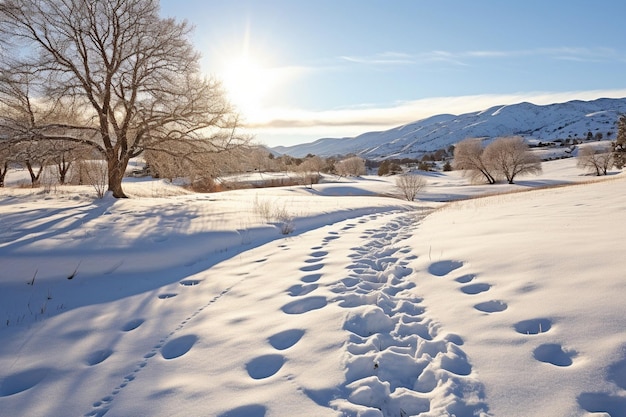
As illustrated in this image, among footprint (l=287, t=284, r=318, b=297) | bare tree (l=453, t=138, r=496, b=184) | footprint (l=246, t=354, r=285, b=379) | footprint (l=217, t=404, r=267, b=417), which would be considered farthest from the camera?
bare tree (l=453, t=138, r=496, b=184)

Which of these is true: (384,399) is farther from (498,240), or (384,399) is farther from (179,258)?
(179,258)

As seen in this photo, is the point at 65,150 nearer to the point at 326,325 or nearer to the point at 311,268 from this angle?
the point at 311,268

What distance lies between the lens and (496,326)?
115 inches

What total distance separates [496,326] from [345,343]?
51.5 inches

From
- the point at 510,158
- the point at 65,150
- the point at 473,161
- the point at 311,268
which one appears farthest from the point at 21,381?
the point at 473,161

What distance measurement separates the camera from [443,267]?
193 inches

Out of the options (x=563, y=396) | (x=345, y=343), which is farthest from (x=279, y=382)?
(x=563, y=396)

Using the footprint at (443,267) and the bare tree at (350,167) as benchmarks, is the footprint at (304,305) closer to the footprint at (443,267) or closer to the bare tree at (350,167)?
the footprint at (443,267)

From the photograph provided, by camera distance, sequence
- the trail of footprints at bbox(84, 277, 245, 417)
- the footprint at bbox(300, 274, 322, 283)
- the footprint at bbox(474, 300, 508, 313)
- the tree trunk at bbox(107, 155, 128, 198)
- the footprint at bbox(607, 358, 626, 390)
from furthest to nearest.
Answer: the tree trunk at bbox(107, 155, 128, 198) → the footprint at bbox(300, 274, 322, 283) → the footprint at bbox(474, 300, 508, 313) → the trail of footprints at bbox(84, 277, 245, 417) → the footprint at bbox(607, 358, 626, 390)

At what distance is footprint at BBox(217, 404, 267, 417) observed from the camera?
2211 millimetres

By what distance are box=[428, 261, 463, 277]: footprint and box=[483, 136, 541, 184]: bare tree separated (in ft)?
151

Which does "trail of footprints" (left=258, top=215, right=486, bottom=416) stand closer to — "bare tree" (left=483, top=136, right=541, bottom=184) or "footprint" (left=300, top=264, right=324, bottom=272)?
"footprint" (left=300, top=264, right=324, bottom=272)

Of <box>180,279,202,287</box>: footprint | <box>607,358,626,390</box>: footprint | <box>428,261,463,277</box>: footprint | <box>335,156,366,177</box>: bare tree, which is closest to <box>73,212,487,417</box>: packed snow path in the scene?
<box>180,279,202,287</box>: footprint

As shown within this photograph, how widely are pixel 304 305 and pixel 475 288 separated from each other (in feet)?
6.53
